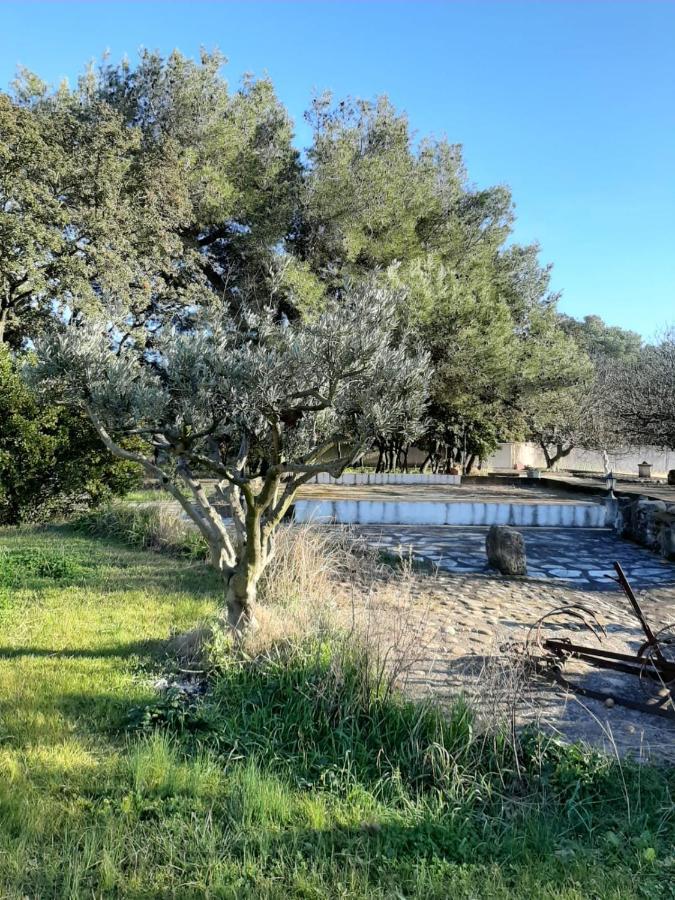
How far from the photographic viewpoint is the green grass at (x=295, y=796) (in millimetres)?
2027

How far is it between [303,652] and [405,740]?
83 cm

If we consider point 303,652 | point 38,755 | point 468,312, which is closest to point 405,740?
point 303,652

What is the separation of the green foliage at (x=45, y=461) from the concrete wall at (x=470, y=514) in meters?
3.38

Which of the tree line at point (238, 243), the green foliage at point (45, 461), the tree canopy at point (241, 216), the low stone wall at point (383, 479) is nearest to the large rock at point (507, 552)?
the tree line at point (238, 243)

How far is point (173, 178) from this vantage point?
14469 millimetres

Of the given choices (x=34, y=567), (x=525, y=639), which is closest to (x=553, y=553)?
(x=525, y=639)

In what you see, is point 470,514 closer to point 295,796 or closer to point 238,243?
point 295,796

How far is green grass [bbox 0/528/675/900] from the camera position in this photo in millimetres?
2027

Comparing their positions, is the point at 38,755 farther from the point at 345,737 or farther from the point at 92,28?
the point at 92,28

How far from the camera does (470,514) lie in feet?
32.9

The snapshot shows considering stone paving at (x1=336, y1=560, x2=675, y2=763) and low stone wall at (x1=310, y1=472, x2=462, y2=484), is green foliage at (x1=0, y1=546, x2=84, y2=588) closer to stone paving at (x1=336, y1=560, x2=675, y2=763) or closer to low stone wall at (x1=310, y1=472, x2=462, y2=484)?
stone paving at (x1=336, y1=560, x2=675, y2=763)

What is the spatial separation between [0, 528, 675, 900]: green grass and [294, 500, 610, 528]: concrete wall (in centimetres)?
630

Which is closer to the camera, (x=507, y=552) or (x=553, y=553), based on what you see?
(x=507, y=552)

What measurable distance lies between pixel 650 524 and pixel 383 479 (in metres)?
9.41
